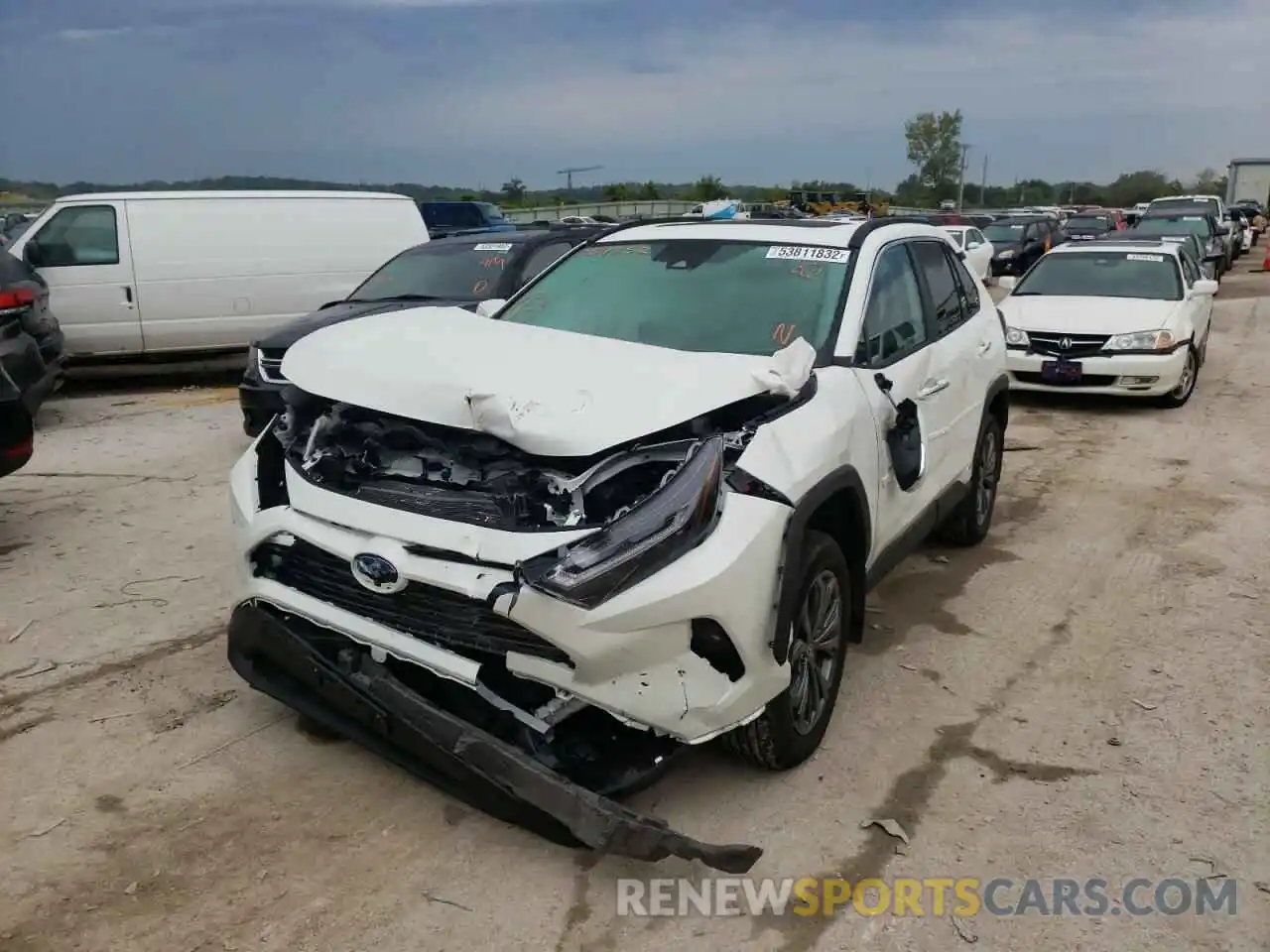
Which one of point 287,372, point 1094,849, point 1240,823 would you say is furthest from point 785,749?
point 287,372

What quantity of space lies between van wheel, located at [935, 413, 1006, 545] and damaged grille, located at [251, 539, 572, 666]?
3383mm

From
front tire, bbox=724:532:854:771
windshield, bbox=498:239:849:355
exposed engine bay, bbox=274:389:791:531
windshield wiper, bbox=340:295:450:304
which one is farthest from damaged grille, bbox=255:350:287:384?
front tire, bbox=724:532:854:771

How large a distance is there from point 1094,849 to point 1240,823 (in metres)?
0.55

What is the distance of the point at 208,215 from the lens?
11477 millimetres

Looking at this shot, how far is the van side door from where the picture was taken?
35.8ft

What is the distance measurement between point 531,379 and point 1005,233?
25.2 metres

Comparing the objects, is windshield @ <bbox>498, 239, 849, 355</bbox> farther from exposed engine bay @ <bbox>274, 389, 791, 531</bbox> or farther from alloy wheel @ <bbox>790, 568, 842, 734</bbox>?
alloy wheel @ <bbox>790, 568, 842, 734</bbox>

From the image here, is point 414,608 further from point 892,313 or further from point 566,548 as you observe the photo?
point 892,313

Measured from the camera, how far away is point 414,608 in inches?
127

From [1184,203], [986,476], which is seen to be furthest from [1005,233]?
[986,476]

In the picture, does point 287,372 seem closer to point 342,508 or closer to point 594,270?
point 342,508

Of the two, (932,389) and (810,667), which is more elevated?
(932,389)

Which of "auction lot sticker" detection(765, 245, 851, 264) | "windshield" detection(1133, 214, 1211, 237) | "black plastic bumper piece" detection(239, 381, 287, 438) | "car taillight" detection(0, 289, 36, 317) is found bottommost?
"black plastic bumper piece" detection(239, 381, 287, 438)

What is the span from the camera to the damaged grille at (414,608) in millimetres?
3078
